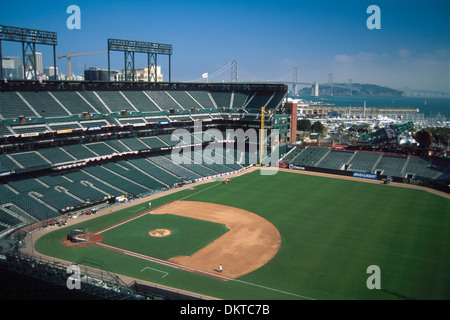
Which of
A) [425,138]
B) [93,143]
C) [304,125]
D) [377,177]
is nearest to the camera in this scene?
[93,143]

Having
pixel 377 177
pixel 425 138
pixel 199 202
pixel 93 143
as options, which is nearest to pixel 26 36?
pixel 93 143

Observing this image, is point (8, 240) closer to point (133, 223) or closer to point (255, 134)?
point (133, 223)

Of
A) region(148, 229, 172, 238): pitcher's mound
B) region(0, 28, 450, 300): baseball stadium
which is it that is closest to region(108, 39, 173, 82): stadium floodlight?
region(0, 28, 450, 300): baseball stadium

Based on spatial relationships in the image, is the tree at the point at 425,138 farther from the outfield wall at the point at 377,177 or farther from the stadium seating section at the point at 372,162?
the outfield wall at the point at 377,177

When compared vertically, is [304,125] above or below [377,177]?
above

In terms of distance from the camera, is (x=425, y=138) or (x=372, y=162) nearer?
(x=372, y=162)

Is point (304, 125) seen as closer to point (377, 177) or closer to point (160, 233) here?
point (377, 177)
